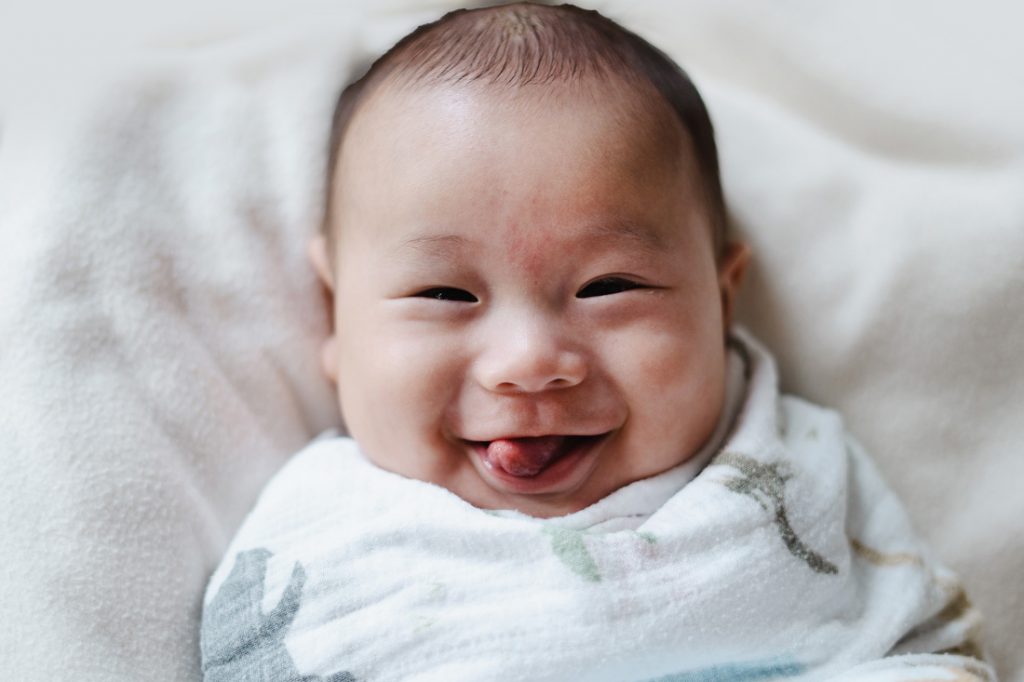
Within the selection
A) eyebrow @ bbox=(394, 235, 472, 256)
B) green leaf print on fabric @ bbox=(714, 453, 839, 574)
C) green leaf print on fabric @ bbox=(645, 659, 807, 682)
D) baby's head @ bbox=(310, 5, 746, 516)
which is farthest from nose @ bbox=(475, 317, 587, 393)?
green leaf print on fabric @ bbox=(645, 659, 807, 682)

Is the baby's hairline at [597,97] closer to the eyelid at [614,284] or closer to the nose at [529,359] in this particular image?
the eyelid at [614,284]

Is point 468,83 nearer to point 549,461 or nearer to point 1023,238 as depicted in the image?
point 549,461

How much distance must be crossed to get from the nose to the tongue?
0.21 feet

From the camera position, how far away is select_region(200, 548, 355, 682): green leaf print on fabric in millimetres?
1119

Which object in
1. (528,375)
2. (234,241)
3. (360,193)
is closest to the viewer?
(528,375)

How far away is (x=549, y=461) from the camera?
1.20 m

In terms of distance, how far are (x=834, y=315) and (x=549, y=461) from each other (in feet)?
1.78

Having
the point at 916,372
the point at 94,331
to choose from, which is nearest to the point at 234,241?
the point at 94,331

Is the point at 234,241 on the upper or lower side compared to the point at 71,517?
upper

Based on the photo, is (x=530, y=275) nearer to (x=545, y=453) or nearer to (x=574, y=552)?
(x=545, y=453)

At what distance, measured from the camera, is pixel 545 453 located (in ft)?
3.90

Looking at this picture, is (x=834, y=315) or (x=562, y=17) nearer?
(x=562, y=17)

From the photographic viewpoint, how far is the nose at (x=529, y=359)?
3.69 feet

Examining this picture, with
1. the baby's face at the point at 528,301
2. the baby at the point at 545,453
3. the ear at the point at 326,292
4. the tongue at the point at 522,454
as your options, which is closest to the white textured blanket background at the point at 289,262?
the ear at the point at 326,292
